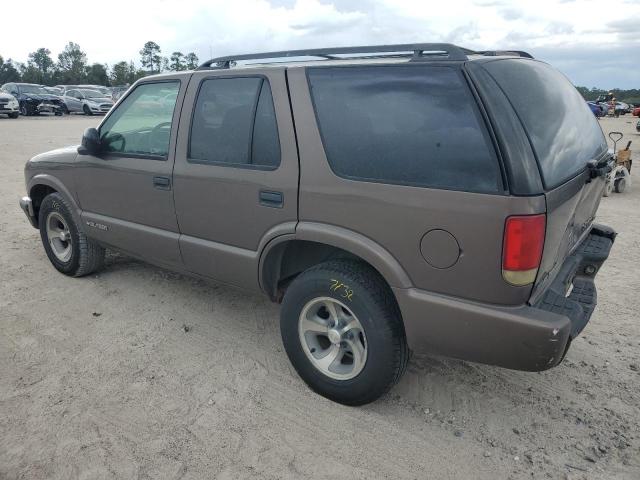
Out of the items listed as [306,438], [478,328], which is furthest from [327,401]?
[478,328]

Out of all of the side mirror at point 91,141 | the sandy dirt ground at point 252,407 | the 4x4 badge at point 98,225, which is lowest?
the sandy dirt ground at point 252,407

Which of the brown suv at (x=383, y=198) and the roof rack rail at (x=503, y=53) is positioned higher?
the roof rack rail at (x=503, y=53)

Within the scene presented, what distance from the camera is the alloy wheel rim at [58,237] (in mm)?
4614

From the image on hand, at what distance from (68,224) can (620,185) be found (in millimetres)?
8779

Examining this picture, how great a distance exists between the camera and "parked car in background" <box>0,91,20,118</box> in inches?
888

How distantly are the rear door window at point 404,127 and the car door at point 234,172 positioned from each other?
0.95 feet

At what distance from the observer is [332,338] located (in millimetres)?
2807

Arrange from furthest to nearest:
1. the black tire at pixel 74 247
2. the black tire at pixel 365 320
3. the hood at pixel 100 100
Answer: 1. the hood at pixel 100 100
2. the black tire at pixel 74 247
3. the black tire at pixel 365 320

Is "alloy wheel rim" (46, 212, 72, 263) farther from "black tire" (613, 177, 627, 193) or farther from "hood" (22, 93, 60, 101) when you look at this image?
"hood" (22, 93, 60, 101)

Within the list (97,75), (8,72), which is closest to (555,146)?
(97,75)

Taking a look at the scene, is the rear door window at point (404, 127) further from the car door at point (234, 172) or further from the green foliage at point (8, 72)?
the green foliage at point (8, 72)

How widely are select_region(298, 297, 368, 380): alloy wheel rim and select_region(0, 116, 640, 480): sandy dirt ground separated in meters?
0.23

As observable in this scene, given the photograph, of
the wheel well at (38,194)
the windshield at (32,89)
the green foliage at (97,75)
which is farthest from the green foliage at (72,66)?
the wheel well at (38,194)

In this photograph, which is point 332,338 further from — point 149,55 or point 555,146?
point 149,55
